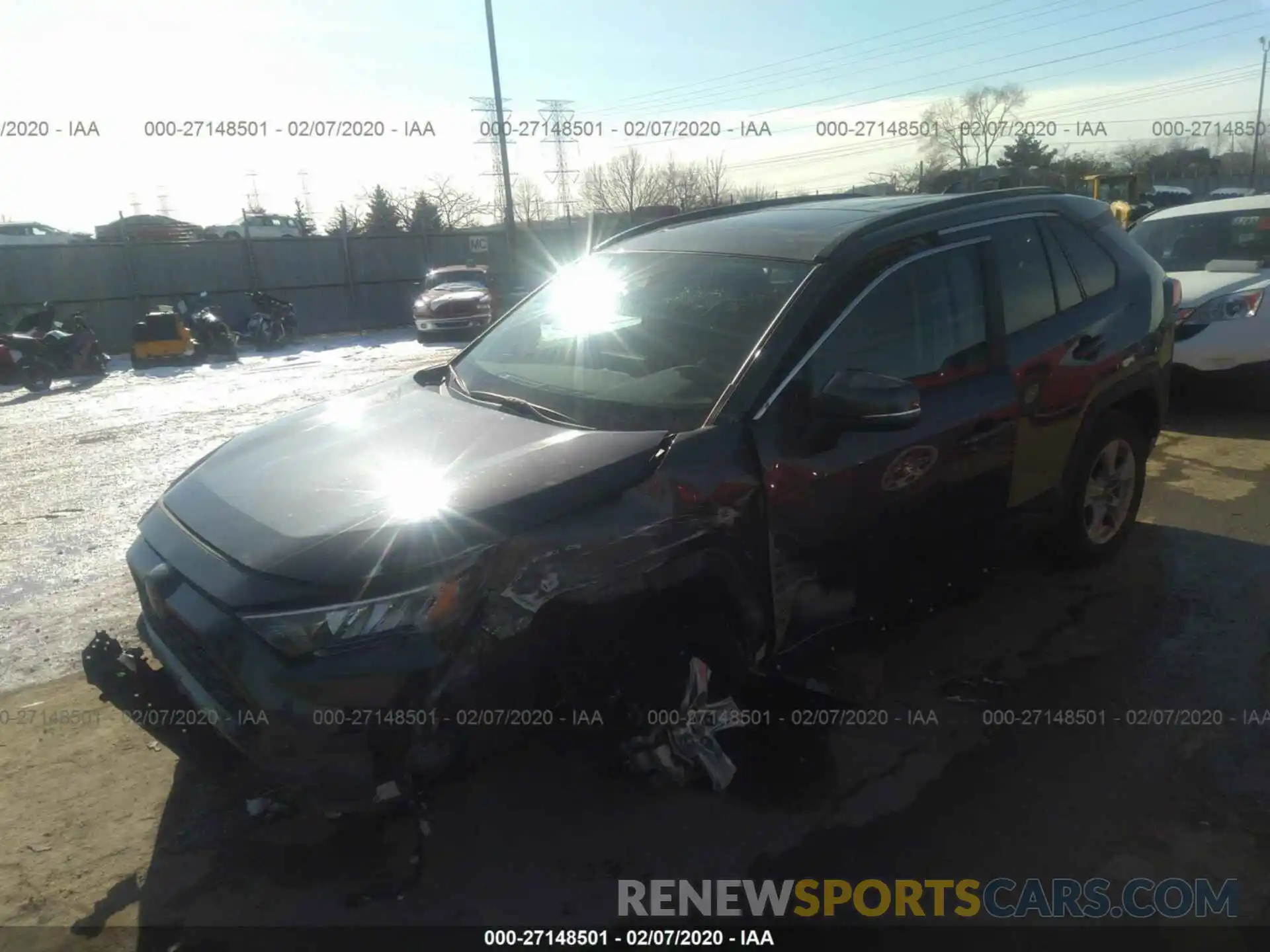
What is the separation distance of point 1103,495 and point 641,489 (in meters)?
2.99

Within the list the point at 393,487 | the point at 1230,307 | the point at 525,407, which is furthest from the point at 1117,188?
the point at 393,487

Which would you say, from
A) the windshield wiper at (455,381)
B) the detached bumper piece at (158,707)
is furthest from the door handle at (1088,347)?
the detached bumper piece at (158,707)

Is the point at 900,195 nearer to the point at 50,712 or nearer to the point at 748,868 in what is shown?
the point at 748,868

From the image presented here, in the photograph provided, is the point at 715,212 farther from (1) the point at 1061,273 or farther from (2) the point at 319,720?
(2) the point at 319,720

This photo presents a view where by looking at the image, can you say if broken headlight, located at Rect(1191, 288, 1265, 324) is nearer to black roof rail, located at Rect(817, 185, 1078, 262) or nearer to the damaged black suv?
black roof rail, located at Rect(817, 185, 1078, 262)

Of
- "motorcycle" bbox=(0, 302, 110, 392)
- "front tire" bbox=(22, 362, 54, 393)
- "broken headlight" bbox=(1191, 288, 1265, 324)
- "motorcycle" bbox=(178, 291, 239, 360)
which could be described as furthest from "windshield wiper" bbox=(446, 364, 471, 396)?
"motorcycle" bbox=(178, 291, 239, 360)

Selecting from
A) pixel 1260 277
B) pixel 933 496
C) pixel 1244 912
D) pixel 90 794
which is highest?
pixel 1260 277

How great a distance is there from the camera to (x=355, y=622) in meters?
2.32

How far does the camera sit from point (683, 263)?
3.66 m

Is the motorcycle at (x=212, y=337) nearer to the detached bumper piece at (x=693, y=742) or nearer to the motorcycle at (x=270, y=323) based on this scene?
the motorcycle at (x=270, y=323)

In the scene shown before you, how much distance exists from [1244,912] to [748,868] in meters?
1.35

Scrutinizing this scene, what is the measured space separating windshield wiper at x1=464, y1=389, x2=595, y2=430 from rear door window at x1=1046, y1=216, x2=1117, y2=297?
2.58m

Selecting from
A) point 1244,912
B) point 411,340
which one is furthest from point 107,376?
point 1244,912

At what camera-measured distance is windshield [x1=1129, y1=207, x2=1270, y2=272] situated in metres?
7.96
